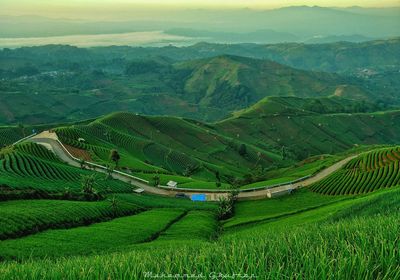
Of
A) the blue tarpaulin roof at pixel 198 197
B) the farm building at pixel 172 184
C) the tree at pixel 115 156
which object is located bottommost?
the blue tarpaulin roof at pixel 198 197

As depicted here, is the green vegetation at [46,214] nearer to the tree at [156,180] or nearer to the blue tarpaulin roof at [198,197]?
the blue tarpaulin roof at [198,197]

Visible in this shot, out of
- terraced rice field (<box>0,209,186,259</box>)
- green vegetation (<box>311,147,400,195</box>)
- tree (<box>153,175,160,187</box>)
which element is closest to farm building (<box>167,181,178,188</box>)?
tree (<box>153,175,160,187</box>)

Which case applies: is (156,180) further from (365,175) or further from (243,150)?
(243,150)

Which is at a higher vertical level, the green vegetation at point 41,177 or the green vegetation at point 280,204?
the green vegetation at point 41,177

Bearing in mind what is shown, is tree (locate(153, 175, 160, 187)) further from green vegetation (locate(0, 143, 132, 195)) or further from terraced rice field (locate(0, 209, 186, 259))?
terraced rice field (locate(0, 209, 186, 259))

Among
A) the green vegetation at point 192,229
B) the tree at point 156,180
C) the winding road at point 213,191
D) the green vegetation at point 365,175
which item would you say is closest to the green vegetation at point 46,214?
the green vegetation at point 192,229

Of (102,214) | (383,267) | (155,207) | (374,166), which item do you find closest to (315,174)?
(374,166)

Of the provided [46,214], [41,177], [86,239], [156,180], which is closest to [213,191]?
[156,180]

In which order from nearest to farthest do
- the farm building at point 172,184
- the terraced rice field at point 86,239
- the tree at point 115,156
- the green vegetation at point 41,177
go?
the terraced rice field at point 86,239, the green vegetation at point 41,177, the farm building at point 172,184, the tree at point 115,156

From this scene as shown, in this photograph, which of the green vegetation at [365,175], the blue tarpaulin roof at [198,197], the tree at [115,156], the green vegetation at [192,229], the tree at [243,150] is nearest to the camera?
the green vegetation at [192,229]

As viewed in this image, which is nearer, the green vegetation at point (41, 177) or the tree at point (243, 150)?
the green vegetation at point (41, 177)
